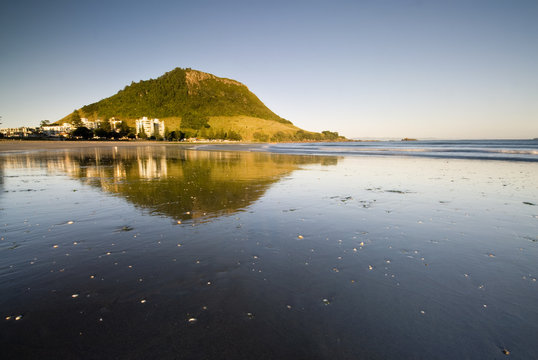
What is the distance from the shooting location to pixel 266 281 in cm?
585

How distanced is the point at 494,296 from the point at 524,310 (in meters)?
0.48

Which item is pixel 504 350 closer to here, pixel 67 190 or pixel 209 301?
pixel 209 301

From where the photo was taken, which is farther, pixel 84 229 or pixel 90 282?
pixel 84 229

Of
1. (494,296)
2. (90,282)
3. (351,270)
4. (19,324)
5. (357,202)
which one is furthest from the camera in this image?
(357,202)

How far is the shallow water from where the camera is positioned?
4082 millimetres

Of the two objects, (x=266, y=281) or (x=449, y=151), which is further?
(x=449, y=151)

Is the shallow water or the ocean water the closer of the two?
the shallow water

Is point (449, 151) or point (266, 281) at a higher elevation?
point (449, 151)

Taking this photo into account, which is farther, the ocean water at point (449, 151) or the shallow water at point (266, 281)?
the ocean water at point (449, 151)

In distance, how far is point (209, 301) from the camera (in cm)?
507

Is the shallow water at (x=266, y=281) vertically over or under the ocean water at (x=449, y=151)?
under

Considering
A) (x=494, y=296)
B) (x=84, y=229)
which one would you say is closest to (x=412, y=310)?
(x=494, y=296)

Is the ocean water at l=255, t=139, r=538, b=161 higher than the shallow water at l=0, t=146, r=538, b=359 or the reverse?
higher

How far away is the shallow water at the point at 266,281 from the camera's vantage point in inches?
161
